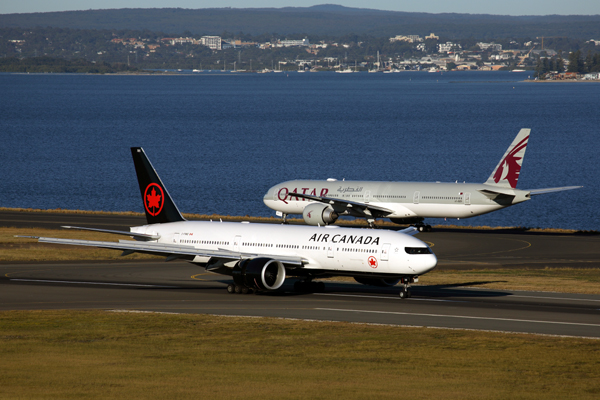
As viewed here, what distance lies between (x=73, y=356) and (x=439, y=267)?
39.2 metres

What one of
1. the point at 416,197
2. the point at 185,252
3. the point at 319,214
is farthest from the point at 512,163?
the point at 185,252

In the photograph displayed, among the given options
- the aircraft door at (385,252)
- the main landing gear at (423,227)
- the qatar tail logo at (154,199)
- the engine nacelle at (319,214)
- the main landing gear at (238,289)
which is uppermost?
the qatar tail logo at (154,199)

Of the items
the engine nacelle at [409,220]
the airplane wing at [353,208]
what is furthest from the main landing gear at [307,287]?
the engine nacelle at [409,220]

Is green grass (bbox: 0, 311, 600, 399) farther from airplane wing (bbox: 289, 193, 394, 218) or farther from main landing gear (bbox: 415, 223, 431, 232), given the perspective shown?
main landing gear (bbox: 415, 223, 431, 232)

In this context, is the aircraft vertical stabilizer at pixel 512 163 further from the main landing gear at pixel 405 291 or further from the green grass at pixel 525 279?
the main landing gear at pixel 405 291

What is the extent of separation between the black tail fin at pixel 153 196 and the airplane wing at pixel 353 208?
28767mm

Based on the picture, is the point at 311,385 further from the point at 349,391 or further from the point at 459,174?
the point at 459,174

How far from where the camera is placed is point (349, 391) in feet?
86.6

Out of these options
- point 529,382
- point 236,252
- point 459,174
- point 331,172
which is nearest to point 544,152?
point 459,174

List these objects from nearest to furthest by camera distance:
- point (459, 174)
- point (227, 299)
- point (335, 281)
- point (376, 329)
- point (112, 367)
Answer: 1. point (112, 367)
2. point (376, 329)
3. point (227, 299)
4. point (335, 281)
5. point (459, 174)

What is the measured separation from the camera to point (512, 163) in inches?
3189

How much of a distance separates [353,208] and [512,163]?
1733cm

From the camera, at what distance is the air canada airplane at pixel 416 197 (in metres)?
80.2

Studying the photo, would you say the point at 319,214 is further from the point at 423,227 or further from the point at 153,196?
the point at 153,196
